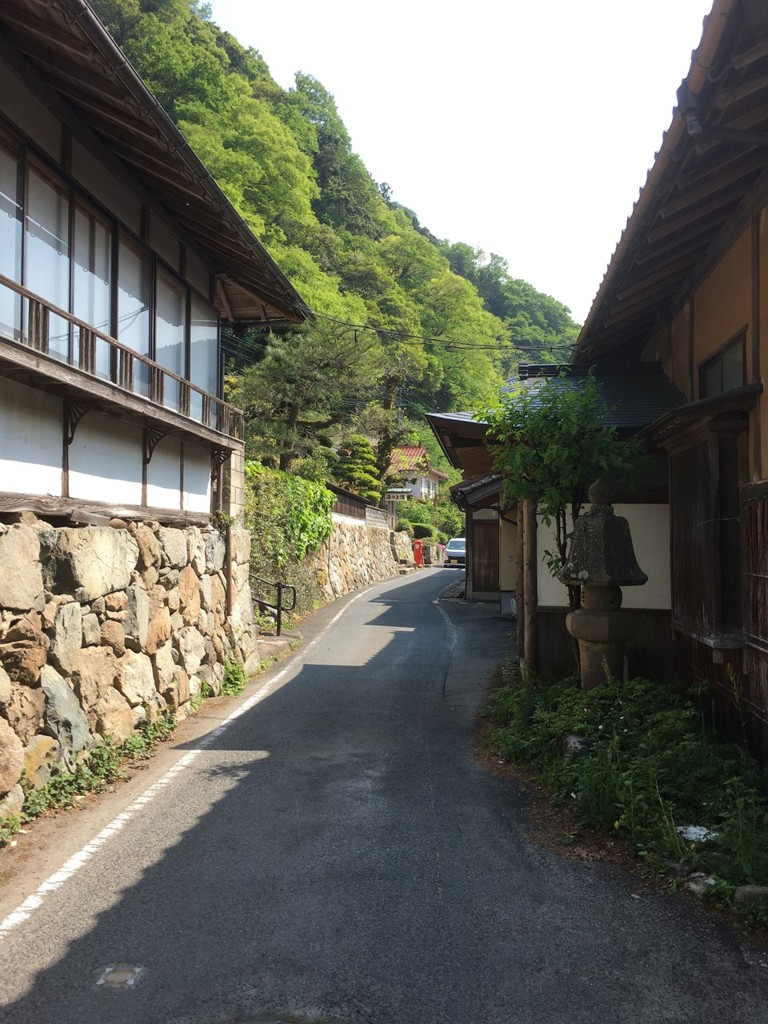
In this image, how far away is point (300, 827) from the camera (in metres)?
6.17

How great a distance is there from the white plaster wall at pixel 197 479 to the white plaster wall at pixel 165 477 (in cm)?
37

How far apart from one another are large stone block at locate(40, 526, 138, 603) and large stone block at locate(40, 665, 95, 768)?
0.83 meters

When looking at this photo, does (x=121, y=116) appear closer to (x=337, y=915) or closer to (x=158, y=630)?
(x=158, y=630)

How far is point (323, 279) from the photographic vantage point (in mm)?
41281

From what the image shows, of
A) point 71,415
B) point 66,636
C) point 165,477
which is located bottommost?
point 66,636

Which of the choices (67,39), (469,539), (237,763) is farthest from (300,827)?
(469,539)

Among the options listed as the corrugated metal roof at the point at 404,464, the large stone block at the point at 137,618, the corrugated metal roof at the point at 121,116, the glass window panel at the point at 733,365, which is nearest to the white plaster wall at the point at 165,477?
the large stone block at the point at 137,618

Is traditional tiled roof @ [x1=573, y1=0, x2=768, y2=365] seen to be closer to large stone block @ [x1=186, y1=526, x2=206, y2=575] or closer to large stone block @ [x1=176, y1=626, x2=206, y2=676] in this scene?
large stone block @ [x1=186, y1=526, x2=206, y2=575]

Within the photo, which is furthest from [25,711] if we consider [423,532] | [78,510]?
[423,532]

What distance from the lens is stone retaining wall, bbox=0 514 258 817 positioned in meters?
6.39

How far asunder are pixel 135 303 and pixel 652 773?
7.93m

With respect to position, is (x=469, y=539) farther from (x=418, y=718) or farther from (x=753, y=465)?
(x=753, y=465)

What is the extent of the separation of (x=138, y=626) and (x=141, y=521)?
4.71 feet

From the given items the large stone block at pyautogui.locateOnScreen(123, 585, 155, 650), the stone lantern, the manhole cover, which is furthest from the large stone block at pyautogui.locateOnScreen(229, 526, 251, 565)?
the manhole cover
